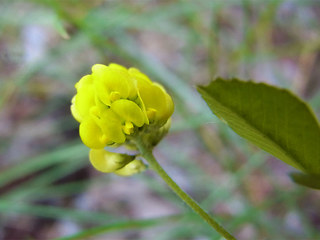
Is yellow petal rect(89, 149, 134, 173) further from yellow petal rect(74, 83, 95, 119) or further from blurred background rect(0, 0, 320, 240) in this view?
blurred background rect(0, 0, 320, 240)

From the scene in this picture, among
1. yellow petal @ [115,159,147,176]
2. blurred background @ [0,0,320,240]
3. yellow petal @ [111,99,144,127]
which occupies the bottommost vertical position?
blurred background @ [0,0,320,240]

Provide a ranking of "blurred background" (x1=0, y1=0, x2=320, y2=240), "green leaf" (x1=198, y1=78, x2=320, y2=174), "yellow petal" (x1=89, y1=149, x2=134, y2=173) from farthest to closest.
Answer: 1. "blurred background" (x1=0, y1=0, x2=320, y2=240)
2. "yellow petal" (x1=89, y1=149, x2=134, y2=173)
3. "green leaf" (x1=198, y1=78, x2=320, y2=174)

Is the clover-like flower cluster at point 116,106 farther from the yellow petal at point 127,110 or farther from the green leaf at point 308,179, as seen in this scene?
the green leaf at point 308,179

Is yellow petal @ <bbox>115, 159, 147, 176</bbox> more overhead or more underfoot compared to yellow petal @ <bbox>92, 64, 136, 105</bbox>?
more underfoot

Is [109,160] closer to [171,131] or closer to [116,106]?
[116,106]

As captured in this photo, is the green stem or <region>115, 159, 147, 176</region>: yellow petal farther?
<region>115, 159, 147, 176</region>: yellow petal

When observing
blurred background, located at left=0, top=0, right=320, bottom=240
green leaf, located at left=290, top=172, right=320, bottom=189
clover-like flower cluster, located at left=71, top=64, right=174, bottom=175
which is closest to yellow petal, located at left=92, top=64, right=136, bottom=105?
clover-like flower cluster, located at left=71, top=64, right=174, bottom=175

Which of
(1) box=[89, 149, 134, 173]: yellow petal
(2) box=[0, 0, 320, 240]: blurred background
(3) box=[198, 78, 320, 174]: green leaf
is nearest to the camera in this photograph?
(3) box=[198, 78, 320, 174]: green leaf
